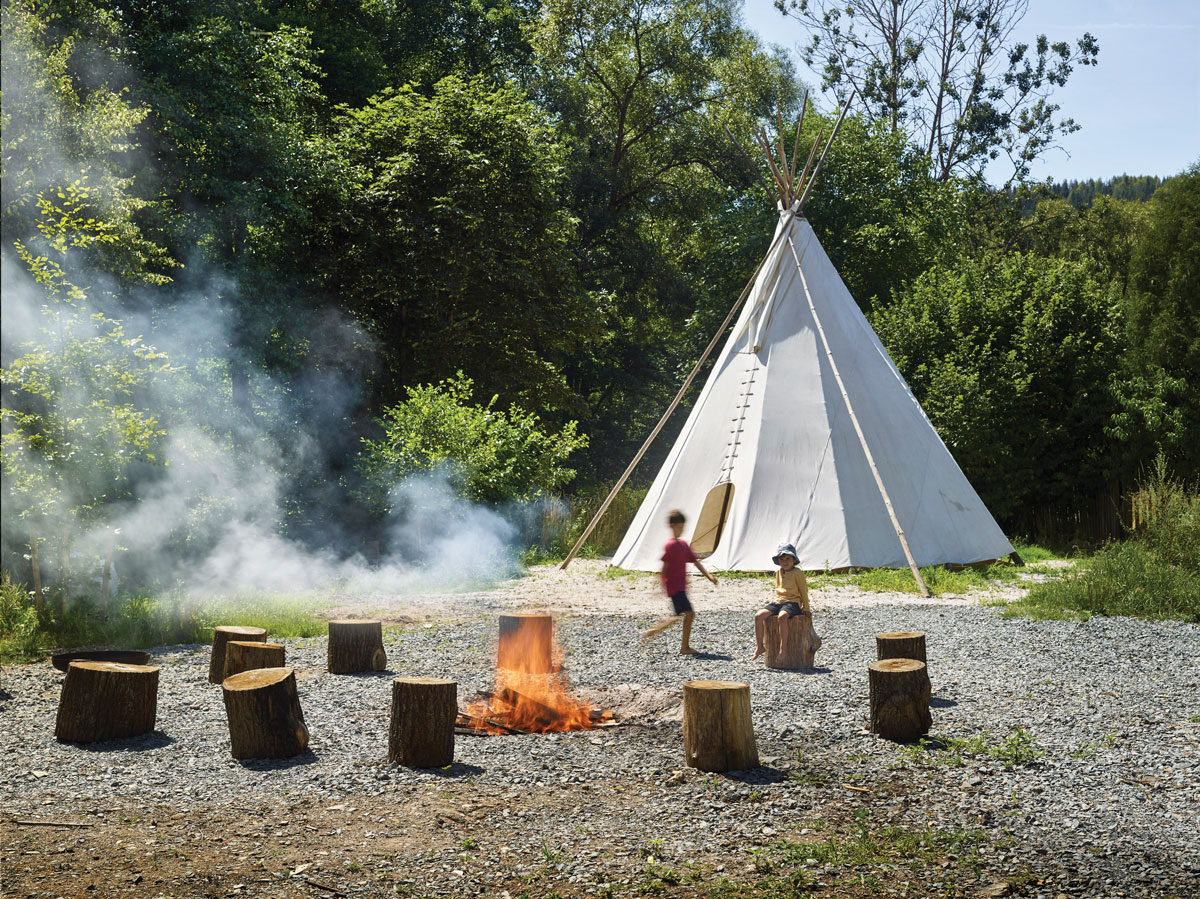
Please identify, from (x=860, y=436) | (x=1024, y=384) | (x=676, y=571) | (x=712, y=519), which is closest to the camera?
(x=676, y=571)

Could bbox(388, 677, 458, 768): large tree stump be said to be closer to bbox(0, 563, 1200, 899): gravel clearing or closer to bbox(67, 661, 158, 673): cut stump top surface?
bbox(0, 563, 1200, 899): gravel clearing

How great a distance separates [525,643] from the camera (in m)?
6.66

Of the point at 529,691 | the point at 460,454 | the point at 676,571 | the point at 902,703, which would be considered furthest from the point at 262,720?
the point at 460,454

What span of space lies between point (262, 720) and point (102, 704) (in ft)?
3.35

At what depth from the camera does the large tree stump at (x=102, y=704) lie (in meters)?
5.12

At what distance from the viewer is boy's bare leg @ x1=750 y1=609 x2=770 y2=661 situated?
6.82 meters

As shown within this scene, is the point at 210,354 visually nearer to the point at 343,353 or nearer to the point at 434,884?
the point at 343,353

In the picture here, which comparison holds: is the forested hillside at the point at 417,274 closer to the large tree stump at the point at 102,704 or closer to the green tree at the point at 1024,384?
the green tree at the point at 1024,384

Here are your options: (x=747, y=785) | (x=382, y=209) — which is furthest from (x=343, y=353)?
(x=747, y=785)

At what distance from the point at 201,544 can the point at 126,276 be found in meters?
3.13

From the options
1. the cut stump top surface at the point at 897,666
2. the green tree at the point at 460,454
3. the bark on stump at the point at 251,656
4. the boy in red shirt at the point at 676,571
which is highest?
the green tree at the point at 460,454

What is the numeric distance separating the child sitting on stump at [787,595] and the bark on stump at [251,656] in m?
3.11

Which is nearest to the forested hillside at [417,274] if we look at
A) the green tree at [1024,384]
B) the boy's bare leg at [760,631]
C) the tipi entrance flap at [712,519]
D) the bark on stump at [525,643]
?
the green tree at [1024,384]

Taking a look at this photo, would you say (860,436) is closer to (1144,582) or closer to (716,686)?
(1144,582)
